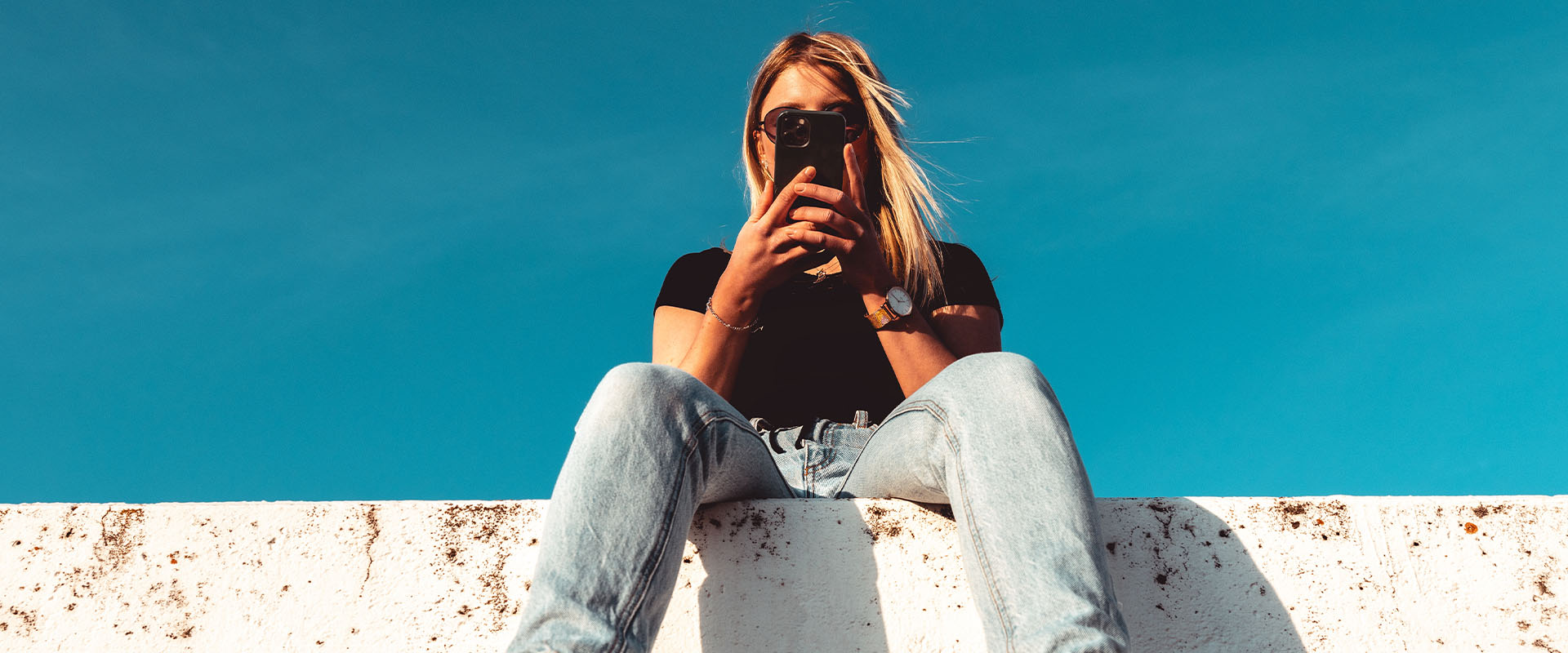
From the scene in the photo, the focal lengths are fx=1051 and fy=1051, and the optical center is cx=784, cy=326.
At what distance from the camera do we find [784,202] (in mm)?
2146

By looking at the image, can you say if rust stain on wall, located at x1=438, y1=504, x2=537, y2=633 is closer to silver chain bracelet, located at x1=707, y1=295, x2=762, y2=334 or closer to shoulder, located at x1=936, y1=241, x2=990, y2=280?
silver chain bracelet, located at x1=707, y1=295, x2=762, y2=334

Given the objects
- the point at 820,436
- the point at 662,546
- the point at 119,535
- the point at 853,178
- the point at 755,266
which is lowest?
the point at 662,546

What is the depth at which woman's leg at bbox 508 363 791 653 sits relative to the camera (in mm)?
1325

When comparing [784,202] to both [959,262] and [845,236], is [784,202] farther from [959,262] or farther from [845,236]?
[959,262]

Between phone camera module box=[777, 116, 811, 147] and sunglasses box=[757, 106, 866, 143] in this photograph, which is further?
sunglasses box=[757, 106, 866, 143]

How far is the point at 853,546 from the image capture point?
1.73m

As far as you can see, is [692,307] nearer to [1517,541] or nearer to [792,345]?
[792,345]

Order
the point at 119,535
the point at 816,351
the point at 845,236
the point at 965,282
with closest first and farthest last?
the point at 119,535 → the point at 845,236 → the point at 816,351 → the point at 965,282

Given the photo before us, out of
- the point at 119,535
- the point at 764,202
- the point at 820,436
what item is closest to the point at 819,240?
the point at 764,202

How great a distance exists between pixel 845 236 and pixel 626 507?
895 mm

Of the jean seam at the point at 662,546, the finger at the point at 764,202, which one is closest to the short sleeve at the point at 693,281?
the finger at the point at 764,202

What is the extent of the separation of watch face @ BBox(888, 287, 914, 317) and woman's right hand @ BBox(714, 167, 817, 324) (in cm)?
19

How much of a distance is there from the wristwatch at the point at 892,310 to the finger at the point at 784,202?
10.7 inches

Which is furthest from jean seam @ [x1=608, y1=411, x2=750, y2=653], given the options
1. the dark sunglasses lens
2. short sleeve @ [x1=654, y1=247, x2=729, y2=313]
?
the dark sunglasses lens
